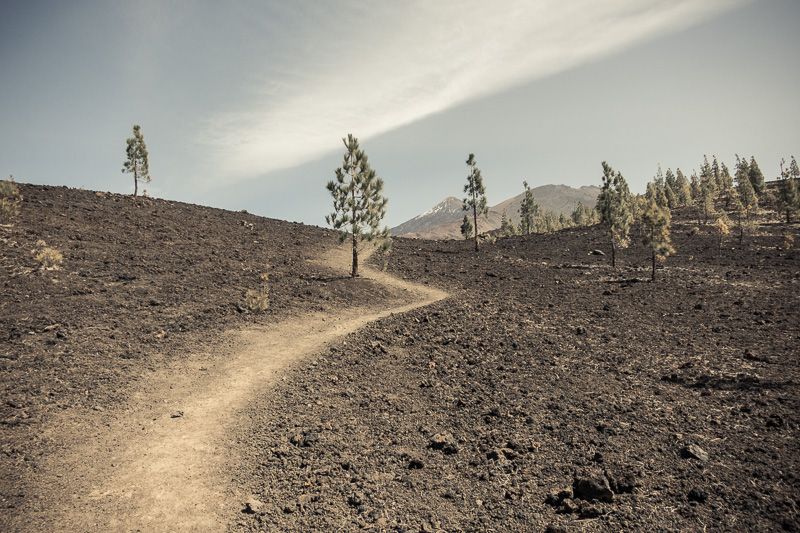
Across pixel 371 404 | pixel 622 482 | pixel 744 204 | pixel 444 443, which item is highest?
pixel 744 204

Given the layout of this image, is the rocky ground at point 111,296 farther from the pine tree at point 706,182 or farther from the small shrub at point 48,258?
the pine tree at point 706,182

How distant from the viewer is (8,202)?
29.5m

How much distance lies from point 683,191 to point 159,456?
158801 millimetres

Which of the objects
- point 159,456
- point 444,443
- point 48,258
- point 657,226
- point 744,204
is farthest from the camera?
point 744,204

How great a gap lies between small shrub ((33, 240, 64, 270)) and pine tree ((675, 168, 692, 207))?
482ft

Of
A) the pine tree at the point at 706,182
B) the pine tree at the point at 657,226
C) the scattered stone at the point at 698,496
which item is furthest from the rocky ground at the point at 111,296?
the pine tree at the point at 706,182

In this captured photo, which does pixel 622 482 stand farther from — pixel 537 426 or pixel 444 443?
pixel 444 443

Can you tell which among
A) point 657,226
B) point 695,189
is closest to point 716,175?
point 695,189

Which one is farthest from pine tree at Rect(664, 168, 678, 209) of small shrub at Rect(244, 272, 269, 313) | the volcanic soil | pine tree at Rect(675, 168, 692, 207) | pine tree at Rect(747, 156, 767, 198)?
small shrub at Rect(244, 272, 269, 313)

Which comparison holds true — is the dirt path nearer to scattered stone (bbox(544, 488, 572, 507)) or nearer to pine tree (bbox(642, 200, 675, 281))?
scattered stone (bbox(544, 488, 572, 507))

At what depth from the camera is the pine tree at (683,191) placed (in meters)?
124

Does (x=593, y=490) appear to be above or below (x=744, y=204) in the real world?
below

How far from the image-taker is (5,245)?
24.0 meters

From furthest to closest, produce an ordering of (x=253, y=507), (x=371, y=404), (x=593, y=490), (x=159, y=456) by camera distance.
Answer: (x=371, y=404), (x=159, y=456), (x=593, y=490), (x=253, y=507)
